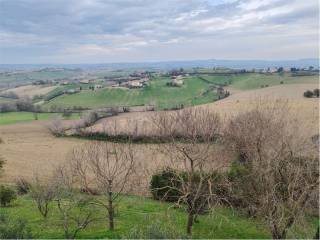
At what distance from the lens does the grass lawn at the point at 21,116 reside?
85.3 meters

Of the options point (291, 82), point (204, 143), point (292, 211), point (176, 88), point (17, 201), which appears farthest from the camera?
point (176, 88)

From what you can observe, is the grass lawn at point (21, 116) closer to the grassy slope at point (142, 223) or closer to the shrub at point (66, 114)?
the shrub at point (66, 114)

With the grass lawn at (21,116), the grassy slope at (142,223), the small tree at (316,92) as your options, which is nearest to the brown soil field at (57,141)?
the small tree at (316,92)

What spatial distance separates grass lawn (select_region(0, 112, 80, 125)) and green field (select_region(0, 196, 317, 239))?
59.9 meters

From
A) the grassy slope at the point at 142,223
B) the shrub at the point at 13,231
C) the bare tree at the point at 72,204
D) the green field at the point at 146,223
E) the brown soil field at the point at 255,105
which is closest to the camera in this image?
the shrub at the point at 13,231

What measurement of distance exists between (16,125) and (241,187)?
217 ft

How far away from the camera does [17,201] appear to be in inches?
1102

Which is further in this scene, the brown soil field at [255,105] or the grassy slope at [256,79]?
the grassy slope at [256,79]

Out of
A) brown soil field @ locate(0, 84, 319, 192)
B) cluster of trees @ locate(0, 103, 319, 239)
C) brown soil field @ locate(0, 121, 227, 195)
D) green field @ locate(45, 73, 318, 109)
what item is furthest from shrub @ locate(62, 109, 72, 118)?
cluster of trees @ locate(0, 103, 319, 239)

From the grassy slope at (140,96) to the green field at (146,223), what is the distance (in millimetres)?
65074

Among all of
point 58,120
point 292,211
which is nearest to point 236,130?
point 292,211

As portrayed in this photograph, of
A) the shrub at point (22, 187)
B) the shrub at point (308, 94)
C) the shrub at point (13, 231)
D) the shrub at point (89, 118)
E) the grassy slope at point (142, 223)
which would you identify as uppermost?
the shrub at point (13, 231)

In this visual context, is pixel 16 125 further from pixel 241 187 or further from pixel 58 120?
pixel 241 187

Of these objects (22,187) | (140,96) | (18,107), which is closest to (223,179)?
(22,187)
